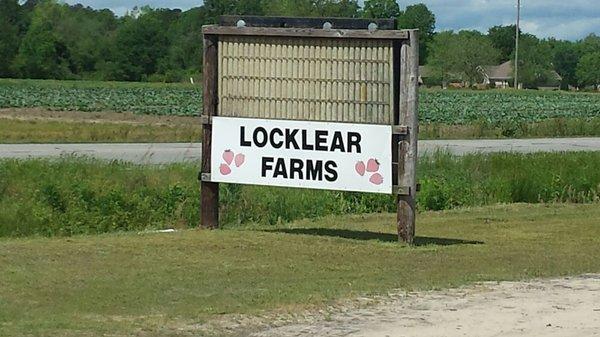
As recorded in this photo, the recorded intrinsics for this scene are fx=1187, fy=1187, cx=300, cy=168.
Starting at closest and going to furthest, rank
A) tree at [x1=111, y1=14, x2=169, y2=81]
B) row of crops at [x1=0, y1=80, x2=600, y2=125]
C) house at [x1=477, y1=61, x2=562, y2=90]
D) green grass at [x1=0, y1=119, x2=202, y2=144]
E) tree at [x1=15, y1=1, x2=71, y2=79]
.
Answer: green grass at [x1=0, y1=119, x2=202, y2=144]
row of crops at [x1=0, y1=80, x2=600, y2=125]
tree at [x1=15, y1=1, x2=71, y2=79]
tree at [x1=111, y1=14, x2=169, y2=81]
house at [x1=477, y1=61, x2=562, y2=90]

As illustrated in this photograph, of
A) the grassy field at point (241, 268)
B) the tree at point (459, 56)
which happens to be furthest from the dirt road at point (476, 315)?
the tree at point (459, 56)

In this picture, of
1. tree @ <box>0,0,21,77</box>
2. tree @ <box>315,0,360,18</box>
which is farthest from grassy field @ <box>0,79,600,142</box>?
tree @ <box>0,0,21,77</box>

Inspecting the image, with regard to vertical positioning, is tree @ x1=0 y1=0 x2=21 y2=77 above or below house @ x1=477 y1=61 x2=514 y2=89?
above

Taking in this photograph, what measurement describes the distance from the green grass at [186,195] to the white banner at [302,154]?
9.70 ft

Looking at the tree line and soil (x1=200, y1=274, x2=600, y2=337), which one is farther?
the tree line

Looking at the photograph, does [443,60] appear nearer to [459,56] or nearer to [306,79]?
[459,56]

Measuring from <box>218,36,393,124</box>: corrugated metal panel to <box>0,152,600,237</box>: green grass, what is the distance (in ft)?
10.7

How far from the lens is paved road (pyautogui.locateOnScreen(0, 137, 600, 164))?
2898 centimetres

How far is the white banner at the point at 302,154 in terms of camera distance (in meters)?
12.7

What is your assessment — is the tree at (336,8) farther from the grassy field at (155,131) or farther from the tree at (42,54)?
the tree at (42,54)

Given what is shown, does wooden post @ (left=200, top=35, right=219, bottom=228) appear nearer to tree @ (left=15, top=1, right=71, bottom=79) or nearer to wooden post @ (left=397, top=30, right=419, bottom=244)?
wooden post @ (left=397, top=30, right=419, bottom=244)

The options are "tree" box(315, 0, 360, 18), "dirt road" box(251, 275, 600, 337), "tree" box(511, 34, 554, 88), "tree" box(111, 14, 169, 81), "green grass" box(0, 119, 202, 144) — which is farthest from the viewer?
"tree" box(511, 34, 554, 88)

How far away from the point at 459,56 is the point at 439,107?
59129mm

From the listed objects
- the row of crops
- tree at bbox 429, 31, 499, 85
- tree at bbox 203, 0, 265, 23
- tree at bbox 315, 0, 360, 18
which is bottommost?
the row of crops
